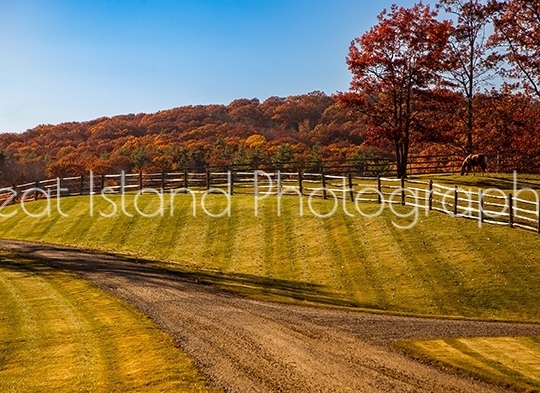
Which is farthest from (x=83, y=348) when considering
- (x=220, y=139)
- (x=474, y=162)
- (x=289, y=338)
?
(x=220, y=139)

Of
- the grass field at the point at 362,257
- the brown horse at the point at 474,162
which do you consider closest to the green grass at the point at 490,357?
the grass field at the point at 362,257

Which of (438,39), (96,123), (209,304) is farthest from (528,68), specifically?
(96,123)

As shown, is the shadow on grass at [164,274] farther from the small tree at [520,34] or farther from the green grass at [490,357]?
the small tree at [520,34]

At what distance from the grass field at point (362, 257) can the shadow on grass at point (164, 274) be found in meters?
0.09

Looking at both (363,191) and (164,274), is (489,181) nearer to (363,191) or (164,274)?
(363,191)

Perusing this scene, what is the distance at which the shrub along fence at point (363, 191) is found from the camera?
25469 mm

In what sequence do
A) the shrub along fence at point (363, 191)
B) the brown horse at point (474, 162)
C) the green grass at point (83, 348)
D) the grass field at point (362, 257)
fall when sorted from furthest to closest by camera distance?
the brown horse at point (474, 162)
the shrub along fence at point (363, 191)
the grass field at point (362, 257)
the green grass at point (83, 348)

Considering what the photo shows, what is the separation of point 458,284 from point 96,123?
139 metres

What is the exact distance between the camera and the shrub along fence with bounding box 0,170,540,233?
25.5m

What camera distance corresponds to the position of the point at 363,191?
32938 millimetres

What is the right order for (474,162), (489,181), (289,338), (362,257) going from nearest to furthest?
(289,338) → (362,257) → (489,181) → (474,162)

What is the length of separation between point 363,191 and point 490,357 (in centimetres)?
2077

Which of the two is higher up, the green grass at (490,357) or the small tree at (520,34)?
the small tree at (520,34)

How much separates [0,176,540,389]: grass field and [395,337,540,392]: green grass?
29 millimetres
